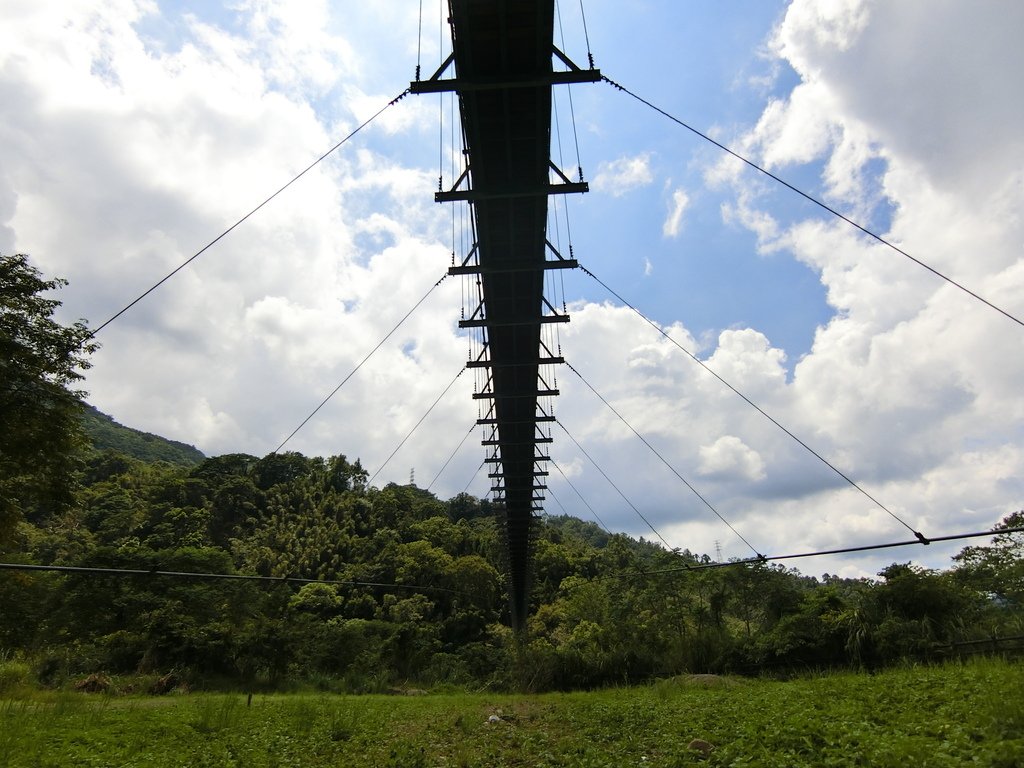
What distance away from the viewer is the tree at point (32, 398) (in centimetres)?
1316

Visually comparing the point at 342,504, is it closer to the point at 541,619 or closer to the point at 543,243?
the point at 541,619

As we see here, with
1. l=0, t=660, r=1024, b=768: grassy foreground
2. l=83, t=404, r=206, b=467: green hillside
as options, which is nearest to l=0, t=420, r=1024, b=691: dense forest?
l=0, t=660, r=1024, b=768: grassy foreground

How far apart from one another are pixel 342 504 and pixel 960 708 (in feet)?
223

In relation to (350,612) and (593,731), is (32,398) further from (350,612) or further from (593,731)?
(350,612)

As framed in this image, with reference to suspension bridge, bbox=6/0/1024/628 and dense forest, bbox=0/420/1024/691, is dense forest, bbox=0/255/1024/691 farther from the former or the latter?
suspension bridge, bbox=6/0/1024/628

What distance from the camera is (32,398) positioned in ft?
44.3

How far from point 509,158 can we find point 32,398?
43.1 ft

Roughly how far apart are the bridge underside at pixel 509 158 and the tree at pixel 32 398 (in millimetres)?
10136

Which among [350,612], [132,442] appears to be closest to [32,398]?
[350,612]

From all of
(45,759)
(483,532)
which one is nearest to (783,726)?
(45,759)

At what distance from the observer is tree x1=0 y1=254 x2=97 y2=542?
13164mm

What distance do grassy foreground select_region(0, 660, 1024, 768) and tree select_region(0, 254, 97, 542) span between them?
5.20m

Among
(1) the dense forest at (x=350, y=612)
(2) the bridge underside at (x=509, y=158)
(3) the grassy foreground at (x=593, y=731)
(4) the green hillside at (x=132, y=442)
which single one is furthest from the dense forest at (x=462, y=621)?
(4) the green hillside at (x=132, y=442)

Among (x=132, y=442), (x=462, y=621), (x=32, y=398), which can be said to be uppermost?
(x=132, y=442)
